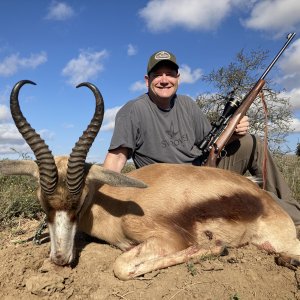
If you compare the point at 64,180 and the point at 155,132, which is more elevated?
the point at 155,132

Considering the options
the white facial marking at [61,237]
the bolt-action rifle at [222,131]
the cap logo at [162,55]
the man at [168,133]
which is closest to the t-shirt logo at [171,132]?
the man at [168,133]

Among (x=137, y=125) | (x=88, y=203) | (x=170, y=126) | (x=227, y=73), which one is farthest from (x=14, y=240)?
(x=227, y=73)

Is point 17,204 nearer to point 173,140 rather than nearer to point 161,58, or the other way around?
point 173,140

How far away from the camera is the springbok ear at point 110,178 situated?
3814 millimetres

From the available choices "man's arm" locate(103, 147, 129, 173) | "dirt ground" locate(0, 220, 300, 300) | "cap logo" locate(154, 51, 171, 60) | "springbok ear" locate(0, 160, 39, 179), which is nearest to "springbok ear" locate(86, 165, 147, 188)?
"springbok ear" locate(0, 160, 39, 179)

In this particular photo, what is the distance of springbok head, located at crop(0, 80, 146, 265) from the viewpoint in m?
3.63

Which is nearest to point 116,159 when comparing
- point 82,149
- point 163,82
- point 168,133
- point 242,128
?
point 168,133

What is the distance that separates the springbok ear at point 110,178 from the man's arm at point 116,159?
1.35 m

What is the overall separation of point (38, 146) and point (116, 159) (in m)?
1.83

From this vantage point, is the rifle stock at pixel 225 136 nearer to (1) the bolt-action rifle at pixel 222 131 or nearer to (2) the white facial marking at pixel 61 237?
(1) the bolt-action rifle at pixel 222 131

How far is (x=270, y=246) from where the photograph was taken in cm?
424

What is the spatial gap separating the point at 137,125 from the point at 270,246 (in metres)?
2.57

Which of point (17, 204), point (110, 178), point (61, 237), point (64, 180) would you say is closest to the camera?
point (61, 237)

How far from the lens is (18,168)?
414 centimetres
